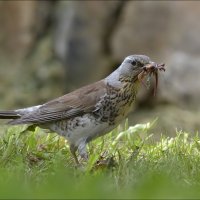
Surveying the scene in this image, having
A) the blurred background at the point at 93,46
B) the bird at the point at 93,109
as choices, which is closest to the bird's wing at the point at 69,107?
the bird at the point at 93,109

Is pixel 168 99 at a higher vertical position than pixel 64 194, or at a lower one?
higher

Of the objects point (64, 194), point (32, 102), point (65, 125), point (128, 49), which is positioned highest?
point (128, 49)

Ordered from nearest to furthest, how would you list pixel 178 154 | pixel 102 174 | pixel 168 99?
pixel 102 174 < pixel 178 154 < pixel 168 99

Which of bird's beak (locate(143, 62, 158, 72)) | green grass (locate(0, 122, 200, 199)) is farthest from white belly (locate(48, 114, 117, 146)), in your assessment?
bird's beak (locate(143, 62, 158, 72))

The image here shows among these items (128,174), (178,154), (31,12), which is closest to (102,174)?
(128,174)

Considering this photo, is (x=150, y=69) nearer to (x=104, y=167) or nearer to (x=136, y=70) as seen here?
(x=136, y=70)

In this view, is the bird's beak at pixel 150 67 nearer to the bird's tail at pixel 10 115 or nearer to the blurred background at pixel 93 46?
the bird's tail at pixel 10 115

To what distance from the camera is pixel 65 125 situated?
24.0 ft

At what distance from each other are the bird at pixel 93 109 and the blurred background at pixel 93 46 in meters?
5.22

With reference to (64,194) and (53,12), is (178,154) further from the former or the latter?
(53,12)

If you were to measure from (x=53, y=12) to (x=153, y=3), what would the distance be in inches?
70.8

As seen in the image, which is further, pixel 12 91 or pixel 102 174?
pixel 12 91

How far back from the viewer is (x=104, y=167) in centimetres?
641

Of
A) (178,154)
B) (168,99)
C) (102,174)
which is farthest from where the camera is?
(168,99)
